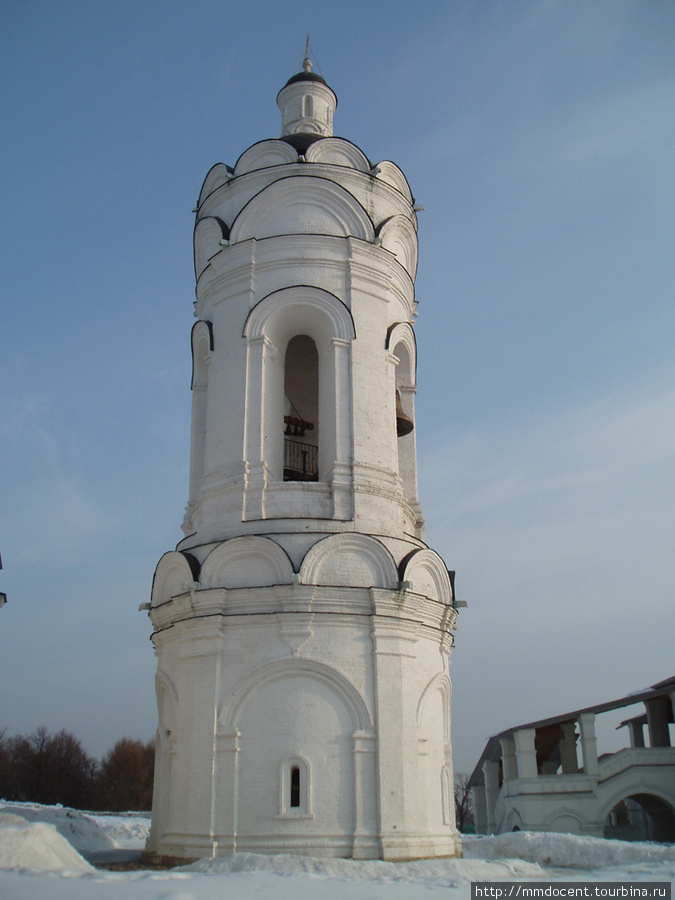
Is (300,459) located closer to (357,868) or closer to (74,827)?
(357,868)

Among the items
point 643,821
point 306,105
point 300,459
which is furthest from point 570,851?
point 643,821

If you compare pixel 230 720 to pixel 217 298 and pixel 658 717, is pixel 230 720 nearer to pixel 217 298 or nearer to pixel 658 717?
pixel 217 298

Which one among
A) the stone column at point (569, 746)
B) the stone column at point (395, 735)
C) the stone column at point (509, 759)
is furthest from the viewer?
the stone column at point (569, 746)

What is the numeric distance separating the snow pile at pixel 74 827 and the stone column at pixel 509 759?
13.3 metres

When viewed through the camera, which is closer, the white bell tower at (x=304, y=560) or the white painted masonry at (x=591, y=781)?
the white bell tower at (x=304, y=560)

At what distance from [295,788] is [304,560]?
10.6 ft

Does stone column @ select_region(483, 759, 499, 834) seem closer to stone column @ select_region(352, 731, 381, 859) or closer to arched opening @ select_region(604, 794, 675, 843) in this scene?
arched opening @ select_region(604, 794, 675, 843)

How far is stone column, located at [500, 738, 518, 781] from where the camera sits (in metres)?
25.4

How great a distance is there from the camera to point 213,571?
13102 mm

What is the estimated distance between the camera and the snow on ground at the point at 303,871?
8.03 metres

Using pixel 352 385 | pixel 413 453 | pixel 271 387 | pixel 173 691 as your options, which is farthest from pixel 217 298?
pixel 173 691

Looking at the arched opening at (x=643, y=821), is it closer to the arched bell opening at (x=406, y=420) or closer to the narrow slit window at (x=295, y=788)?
the arched bell opening at (x=406, y=420)

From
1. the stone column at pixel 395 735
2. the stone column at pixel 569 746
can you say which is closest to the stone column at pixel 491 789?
the stone column at pixel 569 746

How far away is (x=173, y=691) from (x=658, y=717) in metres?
17.5
